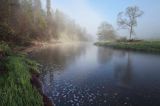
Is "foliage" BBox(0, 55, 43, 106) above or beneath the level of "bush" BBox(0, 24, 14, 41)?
beneath

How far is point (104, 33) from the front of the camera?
116562mm

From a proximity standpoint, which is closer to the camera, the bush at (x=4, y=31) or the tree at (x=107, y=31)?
the bush at (x=4, y=31)

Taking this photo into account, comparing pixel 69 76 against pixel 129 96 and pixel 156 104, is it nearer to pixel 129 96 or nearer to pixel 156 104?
pixel 129 96

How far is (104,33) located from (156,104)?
10636 cm

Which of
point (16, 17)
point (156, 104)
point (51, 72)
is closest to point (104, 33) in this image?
point (16, 17)

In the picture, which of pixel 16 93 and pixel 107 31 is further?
pixel 107 31

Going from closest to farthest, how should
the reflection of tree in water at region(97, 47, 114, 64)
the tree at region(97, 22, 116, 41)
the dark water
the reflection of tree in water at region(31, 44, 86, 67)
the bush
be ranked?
1. the dark water
2. the reflection of tree in water at region(31, 44, 86, 67)
3. the reflection of tree in water at region(97, 47, 114, 64)
4. the bush
5. the tree at region(97, 22, 116, 41)

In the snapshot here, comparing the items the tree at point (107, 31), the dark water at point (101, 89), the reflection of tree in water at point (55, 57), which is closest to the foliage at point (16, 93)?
the dark water at point (101, 89)

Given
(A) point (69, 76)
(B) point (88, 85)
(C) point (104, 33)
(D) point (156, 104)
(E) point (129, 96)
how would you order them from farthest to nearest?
(C) point (104, 33), (A) point (69, 76), (B) point (88, 85), (E) point (129, 96), (D) point (156, 104)

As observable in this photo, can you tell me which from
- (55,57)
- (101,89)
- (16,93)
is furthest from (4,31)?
(16,93)

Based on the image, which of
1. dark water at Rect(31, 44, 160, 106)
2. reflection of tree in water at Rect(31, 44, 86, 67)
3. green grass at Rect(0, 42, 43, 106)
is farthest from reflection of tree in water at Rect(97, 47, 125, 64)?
green grass at Rect(0, 42, 43, 106)

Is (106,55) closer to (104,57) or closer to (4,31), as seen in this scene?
(104,57)

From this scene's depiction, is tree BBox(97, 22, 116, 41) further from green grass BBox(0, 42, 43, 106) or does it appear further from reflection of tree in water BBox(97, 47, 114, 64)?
green grass BBox(0, 42, 43, 106)

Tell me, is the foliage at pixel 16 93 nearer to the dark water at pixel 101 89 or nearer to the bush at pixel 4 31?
the dark water at pixel 101 89
